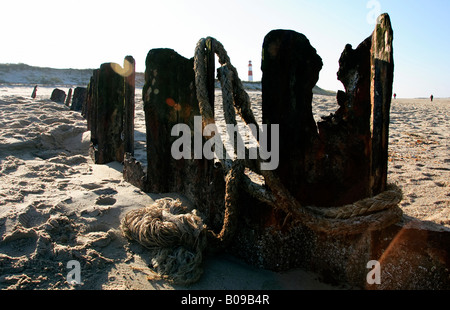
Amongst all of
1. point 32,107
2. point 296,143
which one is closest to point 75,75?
point 32,107

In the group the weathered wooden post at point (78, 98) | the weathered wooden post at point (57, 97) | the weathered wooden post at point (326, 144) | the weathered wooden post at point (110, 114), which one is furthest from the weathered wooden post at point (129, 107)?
the weathered wooden post at point (57, 97)

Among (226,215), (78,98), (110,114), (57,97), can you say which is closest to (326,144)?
(226,215)

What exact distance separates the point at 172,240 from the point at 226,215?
362mm

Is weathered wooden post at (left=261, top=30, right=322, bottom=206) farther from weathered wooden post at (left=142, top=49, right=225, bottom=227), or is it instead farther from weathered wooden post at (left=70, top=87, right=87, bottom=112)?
weathered wooden post at (left=70, top=87, right=87, bottom=112)

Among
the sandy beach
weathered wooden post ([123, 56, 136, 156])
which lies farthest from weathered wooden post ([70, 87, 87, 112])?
weathered wooden post ([123, 56, 136, 156])

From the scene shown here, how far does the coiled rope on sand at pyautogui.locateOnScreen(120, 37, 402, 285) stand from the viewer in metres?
1.81

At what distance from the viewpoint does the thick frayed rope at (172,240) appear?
1939 mm

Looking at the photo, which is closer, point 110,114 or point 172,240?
point 172,240

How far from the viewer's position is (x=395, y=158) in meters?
4.69

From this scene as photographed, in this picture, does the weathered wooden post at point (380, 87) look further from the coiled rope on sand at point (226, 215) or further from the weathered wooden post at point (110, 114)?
the weathered wooden post at point (110, 114)

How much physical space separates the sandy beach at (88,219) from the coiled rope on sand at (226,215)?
0.34 ft

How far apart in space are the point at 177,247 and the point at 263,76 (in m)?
1.14

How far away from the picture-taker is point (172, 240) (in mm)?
2064

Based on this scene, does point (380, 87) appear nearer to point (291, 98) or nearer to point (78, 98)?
point (291, 98)
